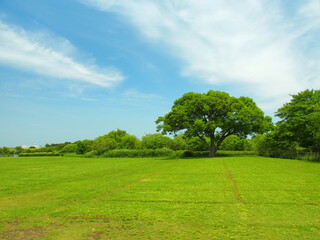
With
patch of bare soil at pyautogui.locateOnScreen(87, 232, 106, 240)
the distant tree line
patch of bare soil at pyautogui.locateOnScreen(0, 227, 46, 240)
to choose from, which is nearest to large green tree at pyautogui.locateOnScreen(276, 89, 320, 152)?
the distant tree line

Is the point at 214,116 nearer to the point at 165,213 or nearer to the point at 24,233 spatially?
the point at 165,213

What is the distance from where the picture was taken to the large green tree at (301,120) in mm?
30188

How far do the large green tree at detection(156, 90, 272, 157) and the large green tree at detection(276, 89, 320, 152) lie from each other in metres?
3.38

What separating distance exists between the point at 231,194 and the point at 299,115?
2792 centimetres

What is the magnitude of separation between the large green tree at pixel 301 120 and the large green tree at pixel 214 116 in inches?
133

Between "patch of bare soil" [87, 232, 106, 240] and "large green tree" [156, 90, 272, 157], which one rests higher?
"large green tree" [156, 90, 272, 157]

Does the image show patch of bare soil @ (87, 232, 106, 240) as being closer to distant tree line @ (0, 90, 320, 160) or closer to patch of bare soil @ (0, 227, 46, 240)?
patch of bare soil @ (0, 227, 46, 240)

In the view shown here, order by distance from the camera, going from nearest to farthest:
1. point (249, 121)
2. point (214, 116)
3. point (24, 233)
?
point (24, 233) → point (249, 121) → point (214, 116)

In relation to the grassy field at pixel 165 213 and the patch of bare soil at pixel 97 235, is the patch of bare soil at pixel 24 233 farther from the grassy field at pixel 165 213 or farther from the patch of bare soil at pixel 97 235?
the patch of bare soil at pixel 97 235

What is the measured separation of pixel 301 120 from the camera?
1192 inches

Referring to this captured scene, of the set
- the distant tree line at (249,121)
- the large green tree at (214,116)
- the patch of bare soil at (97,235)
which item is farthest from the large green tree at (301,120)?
the patch of bare soil at (97,235)

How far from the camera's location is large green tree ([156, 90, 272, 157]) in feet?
119

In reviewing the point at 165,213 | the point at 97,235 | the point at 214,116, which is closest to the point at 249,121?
the point at 214,116

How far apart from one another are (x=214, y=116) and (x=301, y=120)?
12.4 meters
